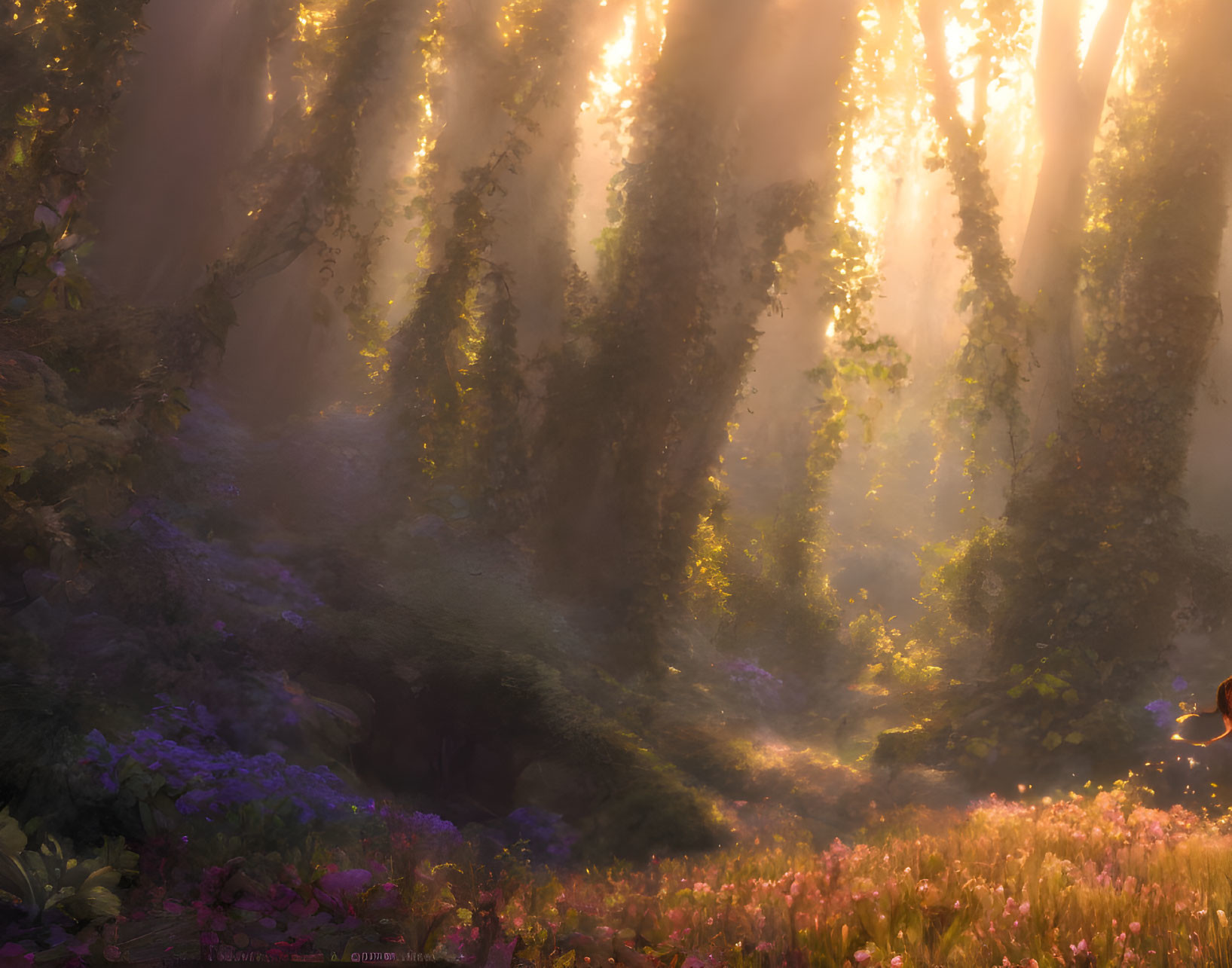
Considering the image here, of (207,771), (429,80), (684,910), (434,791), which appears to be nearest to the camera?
(684,910)

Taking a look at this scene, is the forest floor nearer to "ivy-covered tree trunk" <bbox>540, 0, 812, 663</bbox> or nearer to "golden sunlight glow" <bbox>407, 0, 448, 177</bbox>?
"ivy-covered tree trunk" <bbox>540, 0, 812, 663</bbox>

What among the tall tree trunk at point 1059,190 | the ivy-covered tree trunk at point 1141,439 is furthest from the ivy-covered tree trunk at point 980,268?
the ivy-covered tree trunk at point 1141,439

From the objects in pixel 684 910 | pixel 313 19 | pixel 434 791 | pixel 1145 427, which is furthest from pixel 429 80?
pixel 684 910

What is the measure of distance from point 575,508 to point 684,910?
783 centimetres

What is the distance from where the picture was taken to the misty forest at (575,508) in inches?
156

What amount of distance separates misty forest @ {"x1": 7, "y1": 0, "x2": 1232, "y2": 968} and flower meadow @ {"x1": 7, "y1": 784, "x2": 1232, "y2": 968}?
Answer: 30mm

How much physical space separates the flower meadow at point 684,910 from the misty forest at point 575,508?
3 centimetres

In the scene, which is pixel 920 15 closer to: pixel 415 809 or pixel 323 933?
pixel 415 809

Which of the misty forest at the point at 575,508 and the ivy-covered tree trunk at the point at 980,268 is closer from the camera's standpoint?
the misty forest at the point at 575,508

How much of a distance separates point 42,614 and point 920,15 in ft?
46.3

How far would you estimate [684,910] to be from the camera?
377 centimetres

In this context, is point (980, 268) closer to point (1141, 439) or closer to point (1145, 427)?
point (1145, 427)

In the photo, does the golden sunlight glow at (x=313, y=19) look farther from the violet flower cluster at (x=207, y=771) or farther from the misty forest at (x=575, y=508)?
the violet flower cluster at (x=207, y=771)

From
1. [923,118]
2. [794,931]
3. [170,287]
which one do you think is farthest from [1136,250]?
[170,287]
